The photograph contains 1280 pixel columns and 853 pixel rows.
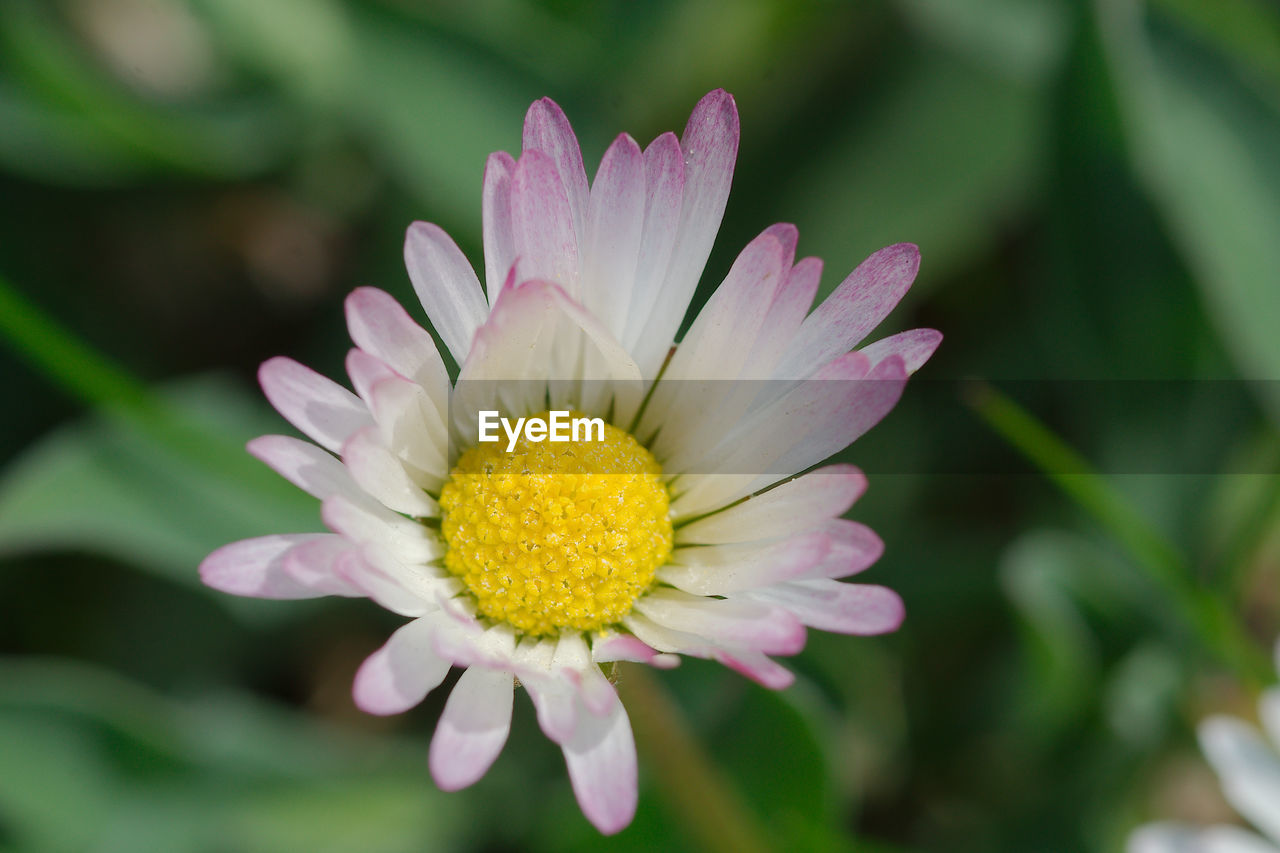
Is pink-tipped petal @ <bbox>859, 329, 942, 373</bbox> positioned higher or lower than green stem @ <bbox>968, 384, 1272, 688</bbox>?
higher

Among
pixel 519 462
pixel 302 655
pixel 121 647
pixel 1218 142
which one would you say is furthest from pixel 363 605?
pixel 1218 142

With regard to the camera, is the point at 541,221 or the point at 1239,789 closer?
the point at 541,221

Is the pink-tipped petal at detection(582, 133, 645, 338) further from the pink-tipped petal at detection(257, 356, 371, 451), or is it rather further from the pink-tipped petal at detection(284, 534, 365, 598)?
the pink-tipped petal at detection(284, 534, 365, 598)

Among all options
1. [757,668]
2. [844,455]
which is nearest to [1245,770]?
[844,455]

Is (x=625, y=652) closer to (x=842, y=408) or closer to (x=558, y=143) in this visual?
(x=842, y=408)

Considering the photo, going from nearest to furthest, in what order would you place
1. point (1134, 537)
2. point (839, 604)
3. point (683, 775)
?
point (839, 604) → point (683, 775) → point (1134, 537)

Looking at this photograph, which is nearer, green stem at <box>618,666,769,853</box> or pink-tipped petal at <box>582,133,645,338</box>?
pink-tipped petal at <box>582,133,645,338</box>

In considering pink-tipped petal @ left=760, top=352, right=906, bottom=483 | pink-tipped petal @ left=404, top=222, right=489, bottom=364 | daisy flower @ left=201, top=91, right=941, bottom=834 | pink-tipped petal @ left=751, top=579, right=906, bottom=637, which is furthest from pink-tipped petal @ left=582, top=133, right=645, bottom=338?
pink-tipped petal @ left=751, top=579, right=906, bottom=637
